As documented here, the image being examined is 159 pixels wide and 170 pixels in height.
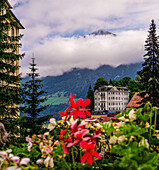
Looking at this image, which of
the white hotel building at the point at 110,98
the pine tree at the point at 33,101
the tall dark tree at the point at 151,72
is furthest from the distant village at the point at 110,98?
the pine tree at the point at 33,101

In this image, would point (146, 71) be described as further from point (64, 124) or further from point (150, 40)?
point (64, 124)

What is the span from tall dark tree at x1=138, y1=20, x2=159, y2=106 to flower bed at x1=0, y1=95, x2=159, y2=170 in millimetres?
15790

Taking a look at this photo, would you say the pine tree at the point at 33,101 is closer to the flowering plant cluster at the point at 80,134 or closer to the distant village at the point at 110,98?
the flowering plant cluster at the point at 80,134

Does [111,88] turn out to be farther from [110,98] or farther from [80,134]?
[80,134]

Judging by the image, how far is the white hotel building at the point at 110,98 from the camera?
6238cm

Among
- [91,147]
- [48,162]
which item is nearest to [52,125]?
[48,162]

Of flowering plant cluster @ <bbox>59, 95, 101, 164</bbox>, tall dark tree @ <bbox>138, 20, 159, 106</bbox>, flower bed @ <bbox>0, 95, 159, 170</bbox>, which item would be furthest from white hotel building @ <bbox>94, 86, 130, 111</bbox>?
flowering plant cluster @ <bbox>59, 95, 101, 164</bbox>

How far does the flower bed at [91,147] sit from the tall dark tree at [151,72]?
15.8 m

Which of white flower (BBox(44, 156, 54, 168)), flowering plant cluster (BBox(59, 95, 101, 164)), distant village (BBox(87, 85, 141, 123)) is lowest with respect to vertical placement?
distant village (BBox(87, 85, 141, 123))

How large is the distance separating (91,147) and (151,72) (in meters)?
17.2

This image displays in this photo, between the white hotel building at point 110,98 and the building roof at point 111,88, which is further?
the white hotel building at point 110,98

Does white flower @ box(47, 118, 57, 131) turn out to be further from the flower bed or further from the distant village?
the distant village

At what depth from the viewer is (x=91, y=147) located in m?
1.22

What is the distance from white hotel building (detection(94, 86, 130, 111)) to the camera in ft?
205
